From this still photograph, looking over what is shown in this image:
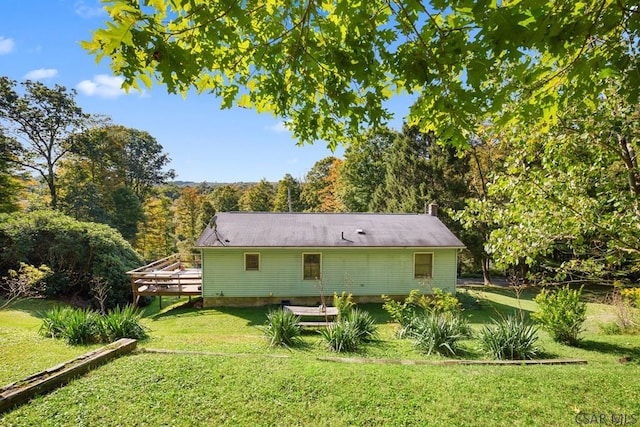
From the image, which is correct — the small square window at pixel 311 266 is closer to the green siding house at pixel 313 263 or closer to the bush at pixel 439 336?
the green siding house at pixel 313 263

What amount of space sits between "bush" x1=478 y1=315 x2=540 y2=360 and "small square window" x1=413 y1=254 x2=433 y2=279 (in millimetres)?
7650

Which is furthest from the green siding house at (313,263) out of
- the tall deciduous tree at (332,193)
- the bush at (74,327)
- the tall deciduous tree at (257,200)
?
the tall deciduous tree at (257,200)

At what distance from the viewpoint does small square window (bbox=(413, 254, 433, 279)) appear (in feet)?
48.8

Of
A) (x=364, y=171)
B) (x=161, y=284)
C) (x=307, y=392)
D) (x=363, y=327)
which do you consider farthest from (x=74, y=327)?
(x=364, y=171)

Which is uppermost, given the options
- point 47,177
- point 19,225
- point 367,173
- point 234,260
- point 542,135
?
point 367,173

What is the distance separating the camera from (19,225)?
14.1 metres

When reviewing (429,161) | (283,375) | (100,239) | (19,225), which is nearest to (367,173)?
(429,161)

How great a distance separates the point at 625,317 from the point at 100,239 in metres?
20.0

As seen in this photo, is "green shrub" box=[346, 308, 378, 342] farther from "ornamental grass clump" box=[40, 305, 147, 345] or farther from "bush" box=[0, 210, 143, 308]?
"bush" box=[0, 210, 143, 308]

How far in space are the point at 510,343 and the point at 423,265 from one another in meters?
8.15

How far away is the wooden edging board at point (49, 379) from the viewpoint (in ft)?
13.3

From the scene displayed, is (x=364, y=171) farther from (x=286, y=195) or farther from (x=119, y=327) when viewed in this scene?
(x=119, y=327)

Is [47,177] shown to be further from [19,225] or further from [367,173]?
[367,173]

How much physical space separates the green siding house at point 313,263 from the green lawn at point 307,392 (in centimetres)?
736
